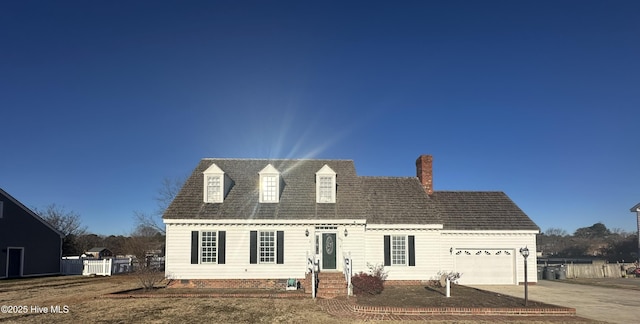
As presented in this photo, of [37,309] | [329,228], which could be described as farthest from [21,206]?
[329,228]

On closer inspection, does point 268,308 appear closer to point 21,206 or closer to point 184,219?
point 184,219

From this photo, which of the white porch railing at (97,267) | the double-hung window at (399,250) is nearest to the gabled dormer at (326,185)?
the double-hung window at (399,250)

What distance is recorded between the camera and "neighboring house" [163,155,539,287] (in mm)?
20375

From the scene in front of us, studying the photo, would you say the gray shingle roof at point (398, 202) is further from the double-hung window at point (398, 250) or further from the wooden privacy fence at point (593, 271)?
the wooden privacy fence at point (593, 271)

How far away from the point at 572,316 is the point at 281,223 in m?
12.4

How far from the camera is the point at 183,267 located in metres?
20.2

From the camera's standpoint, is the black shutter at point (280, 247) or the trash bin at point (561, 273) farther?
the trash bin at point (561, 273)

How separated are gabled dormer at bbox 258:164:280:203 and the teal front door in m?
3.17

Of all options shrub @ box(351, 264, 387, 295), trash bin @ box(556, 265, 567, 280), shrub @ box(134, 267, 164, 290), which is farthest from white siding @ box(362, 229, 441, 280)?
trash bin @ box(556, 265, 567, 280)

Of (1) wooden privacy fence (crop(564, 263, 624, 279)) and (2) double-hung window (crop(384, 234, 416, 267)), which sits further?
(1) wooden privacy fence (crop(564, 263, 624, 279))

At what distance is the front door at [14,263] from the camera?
27.6 meters

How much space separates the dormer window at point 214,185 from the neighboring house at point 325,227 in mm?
50

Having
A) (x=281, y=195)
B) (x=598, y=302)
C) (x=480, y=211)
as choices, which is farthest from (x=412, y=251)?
(x=598, y=302)

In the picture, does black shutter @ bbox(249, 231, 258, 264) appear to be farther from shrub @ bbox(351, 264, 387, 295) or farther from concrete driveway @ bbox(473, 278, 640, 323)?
concrete driveway @ bbox(473, 278, 640, 323)
